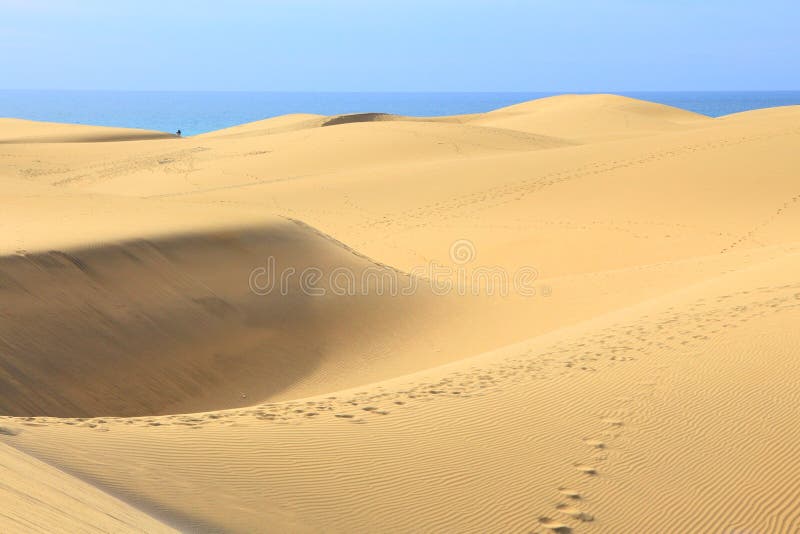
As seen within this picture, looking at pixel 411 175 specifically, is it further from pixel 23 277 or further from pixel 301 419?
pixel 301 419

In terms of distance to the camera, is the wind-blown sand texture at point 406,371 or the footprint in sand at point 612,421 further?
the footprint in sand at point 612,421

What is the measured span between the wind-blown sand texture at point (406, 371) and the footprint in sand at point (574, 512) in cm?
4

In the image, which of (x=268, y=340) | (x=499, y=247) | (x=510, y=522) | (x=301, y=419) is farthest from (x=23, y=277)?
(x=499, y=247)

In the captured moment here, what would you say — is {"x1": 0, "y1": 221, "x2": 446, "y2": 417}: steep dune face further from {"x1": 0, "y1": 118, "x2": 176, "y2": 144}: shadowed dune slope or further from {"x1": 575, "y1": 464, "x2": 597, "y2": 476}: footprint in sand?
{"x1": 0, "y1": 118, "x2": 176, "y2": 144}: shadowed dune slope

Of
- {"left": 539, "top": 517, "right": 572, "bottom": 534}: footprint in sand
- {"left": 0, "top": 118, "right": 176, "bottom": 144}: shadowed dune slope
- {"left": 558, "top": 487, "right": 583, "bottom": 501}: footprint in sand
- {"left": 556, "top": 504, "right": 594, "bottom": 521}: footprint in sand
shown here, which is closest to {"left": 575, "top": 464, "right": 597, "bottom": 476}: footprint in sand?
{"left": 558, "top": 487, "right": 583, "bottom": 501}: footprint in sand

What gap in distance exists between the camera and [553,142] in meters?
41.7

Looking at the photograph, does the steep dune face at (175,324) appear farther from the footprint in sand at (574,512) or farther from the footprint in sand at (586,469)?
the footprint in sand at (574,512)

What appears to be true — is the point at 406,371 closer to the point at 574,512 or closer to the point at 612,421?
the point at 612,421

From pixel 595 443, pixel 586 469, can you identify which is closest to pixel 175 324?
pixel 595 443

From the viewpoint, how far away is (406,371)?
1113 centimetres

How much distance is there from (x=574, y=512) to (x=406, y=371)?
578 cm

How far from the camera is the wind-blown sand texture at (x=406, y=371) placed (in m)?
5.40

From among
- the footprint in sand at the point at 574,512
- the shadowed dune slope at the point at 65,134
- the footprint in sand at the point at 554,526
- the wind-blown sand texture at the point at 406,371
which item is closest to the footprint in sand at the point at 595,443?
the wind-blown sand texture at the point at 406,371

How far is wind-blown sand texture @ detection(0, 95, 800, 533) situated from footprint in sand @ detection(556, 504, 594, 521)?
4 centimetres
